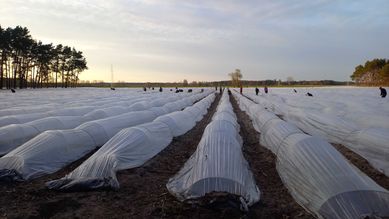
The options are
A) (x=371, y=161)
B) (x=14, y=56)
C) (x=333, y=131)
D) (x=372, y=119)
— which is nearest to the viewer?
(x=371, y=161)

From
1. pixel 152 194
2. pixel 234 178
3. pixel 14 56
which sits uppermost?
pixel 14 56

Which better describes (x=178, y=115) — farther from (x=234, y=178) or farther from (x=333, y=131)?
(x=234, y=178)

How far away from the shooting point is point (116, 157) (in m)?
6.83

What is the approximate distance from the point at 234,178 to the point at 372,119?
7.91 meters

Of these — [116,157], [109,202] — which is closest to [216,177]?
[109,202]

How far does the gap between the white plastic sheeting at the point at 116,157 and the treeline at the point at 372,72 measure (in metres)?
61.8

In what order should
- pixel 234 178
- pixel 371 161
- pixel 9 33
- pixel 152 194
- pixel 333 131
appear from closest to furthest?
pixel 234 178
pixel 152 194
pixel 371 161
pixel 333 131
pixel 9 33

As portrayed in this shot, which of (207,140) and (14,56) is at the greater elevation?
(14,56)

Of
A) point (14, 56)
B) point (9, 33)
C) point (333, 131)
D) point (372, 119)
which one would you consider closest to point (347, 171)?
point (333, 131)

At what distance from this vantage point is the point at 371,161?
23.3ft

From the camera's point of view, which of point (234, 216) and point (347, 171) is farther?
point (347, 171)

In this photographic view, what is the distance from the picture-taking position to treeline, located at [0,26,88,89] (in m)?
48.7

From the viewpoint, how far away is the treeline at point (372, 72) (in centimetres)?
6411

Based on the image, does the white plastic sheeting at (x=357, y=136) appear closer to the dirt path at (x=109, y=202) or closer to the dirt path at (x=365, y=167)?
the dirt path at (x=365, y=167)
